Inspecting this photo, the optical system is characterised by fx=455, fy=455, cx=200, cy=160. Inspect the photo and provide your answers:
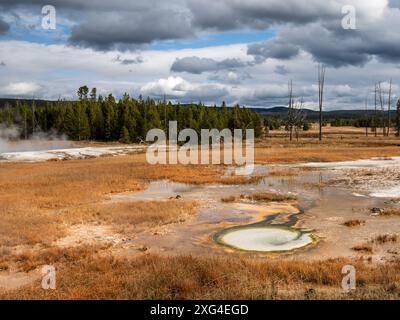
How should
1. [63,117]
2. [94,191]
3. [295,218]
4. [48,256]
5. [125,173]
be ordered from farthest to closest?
[63,117], [125,173], [94,191], [295,218], [48,256]

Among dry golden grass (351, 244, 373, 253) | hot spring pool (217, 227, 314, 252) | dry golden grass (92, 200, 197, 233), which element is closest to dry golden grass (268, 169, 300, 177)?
dry golden grass (92, 200, 197, 233)

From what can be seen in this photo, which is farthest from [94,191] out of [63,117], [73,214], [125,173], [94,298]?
[63,117]

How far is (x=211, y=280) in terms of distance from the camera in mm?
10648

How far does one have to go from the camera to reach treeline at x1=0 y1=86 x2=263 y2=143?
286 ft

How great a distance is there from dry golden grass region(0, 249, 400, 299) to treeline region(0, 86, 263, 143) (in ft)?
235

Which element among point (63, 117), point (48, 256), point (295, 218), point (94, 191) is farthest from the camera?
point (63, 117)

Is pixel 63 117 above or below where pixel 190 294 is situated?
above

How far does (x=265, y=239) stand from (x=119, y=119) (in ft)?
248

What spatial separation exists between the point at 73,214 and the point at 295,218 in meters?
9.47

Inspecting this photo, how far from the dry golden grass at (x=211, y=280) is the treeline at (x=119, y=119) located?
71719mm

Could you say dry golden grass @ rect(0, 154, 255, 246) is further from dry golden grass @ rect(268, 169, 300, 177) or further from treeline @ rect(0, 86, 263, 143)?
treeline @ rect(0, 86, 263, 143)

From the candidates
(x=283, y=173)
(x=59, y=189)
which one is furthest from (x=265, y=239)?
(x=283, y=173)

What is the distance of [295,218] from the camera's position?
19.1 m

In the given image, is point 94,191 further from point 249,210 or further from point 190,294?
point 190,294
